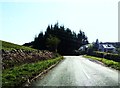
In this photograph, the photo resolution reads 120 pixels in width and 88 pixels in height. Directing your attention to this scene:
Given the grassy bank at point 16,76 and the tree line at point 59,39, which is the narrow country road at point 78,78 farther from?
the tree line at point 59,39

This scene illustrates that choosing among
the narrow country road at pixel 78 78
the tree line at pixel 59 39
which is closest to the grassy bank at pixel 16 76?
the narrow country road at pixel 78 78

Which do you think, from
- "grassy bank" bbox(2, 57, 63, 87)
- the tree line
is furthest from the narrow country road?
the tree line

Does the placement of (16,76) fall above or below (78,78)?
above

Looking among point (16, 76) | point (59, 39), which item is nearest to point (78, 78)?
point (16, 76)

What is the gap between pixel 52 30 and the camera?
145500mm

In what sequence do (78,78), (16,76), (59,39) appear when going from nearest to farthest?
(16,76) < (78,78) < (59,39)

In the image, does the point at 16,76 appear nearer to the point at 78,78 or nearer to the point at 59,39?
the point at 78,78

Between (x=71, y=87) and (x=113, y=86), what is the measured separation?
7.90 feet

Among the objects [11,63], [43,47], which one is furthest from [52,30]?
[11,63]

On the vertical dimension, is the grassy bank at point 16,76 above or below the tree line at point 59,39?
below

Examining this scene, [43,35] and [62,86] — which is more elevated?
[43,35]

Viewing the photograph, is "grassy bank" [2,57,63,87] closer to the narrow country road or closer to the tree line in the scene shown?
the narrow country road

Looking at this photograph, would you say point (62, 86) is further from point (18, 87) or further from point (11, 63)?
point (11, 63)

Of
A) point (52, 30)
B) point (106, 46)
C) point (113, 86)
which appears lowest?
point (113, 86)
